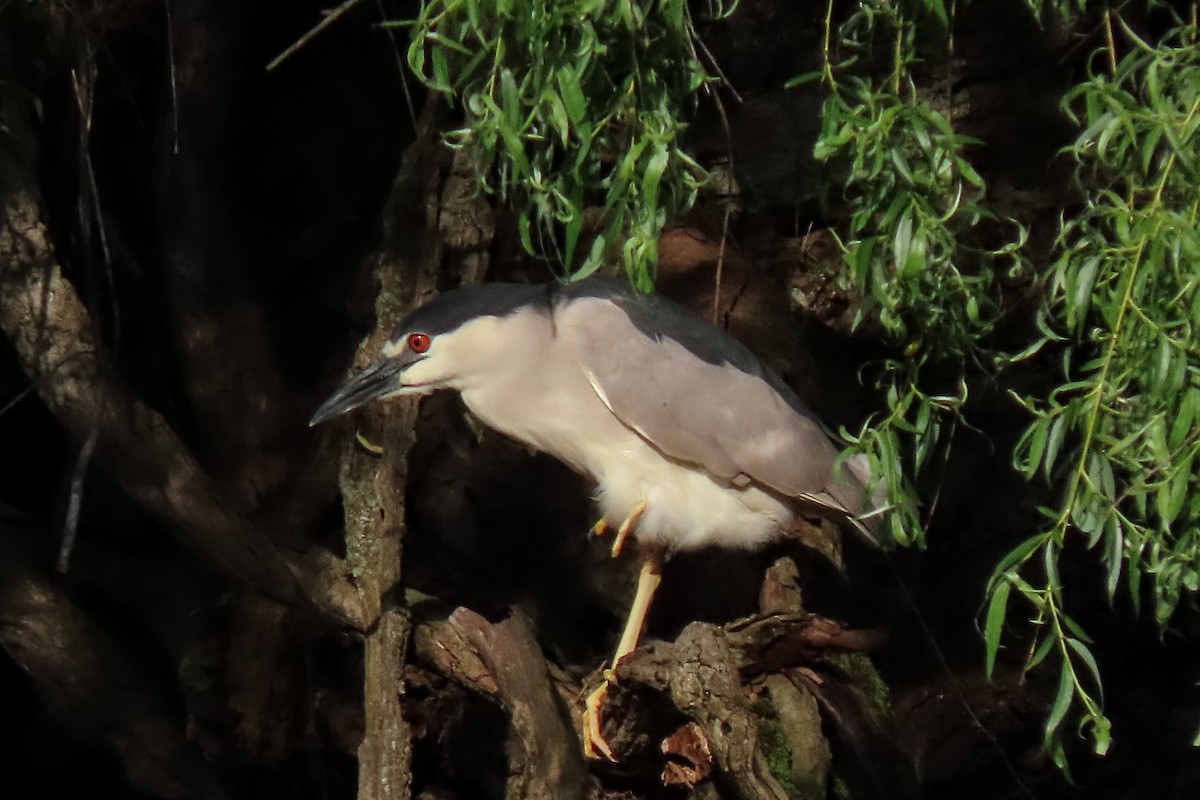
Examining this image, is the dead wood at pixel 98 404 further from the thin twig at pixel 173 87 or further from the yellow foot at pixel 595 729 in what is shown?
the yellow foot at pixel 595 729

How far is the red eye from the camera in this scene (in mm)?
2260

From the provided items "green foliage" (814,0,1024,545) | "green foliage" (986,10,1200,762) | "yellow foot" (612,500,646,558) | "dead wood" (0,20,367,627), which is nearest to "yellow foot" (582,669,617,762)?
"yellow foot" (612,500,646,558)

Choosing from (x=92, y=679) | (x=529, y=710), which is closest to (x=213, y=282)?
(x=92, y=679)

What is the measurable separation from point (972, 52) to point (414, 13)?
3.91ft

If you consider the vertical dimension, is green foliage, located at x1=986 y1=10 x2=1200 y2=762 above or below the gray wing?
above

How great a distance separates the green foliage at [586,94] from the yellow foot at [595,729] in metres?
1.00

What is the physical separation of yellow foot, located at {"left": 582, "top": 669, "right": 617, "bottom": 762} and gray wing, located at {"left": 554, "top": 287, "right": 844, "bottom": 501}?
0.44 meters

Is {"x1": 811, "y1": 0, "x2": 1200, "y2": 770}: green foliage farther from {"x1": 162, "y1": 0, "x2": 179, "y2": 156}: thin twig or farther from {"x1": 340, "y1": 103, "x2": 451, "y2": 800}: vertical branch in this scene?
{"x1": 162, "y1": 0, "x2": 179, "y2": 156}: thin twig

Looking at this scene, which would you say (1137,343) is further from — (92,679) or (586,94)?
(92,679)

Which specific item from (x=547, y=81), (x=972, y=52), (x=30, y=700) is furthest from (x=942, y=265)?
(x=30, y=700)

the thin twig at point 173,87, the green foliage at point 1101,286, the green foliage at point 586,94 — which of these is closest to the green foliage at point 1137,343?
the green foliage at point 1101,286

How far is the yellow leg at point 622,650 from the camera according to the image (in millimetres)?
2248

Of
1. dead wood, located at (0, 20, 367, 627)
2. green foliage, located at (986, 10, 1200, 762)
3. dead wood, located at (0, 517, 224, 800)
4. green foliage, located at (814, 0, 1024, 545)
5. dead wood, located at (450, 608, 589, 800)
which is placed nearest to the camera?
green foliage, located at (986, 10, 1200, 762)

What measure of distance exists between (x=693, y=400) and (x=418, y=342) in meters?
0.50
